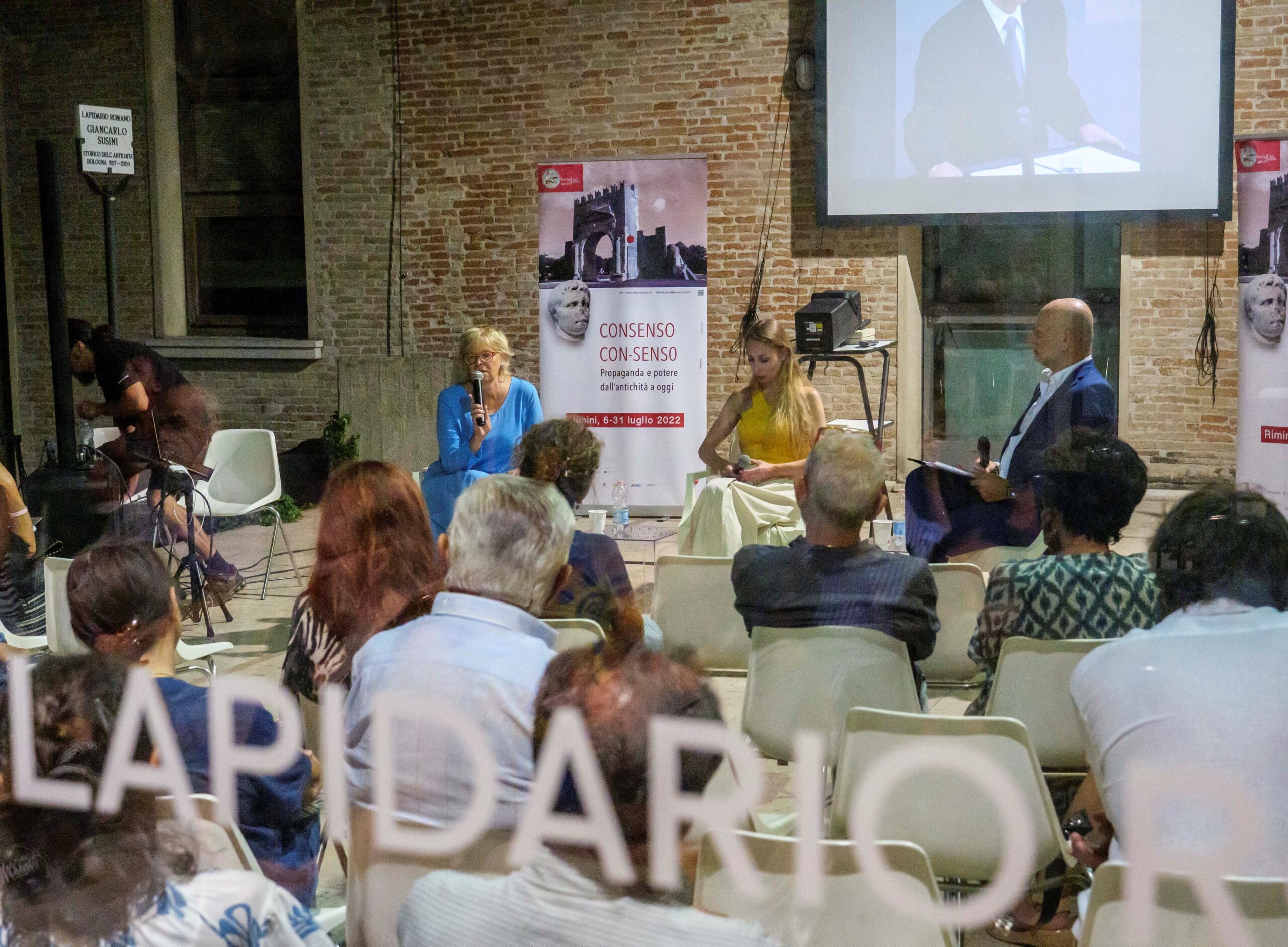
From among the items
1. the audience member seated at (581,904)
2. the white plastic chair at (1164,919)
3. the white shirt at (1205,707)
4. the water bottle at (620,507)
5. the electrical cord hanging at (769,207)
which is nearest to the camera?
the audience member seated at (581,904)

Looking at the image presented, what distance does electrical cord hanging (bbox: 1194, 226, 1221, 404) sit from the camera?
5.30m

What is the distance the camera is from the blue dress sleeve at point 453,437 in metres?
3.98

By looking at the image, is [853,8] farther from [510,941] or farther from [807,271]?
[510,941]

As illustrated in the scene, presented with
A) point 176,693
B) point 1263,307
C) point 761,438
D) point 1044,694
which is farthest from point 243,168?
point 1263,307

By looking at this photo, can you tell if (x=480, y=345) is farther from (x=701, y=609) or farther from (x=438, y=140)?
(x=701, y=609)

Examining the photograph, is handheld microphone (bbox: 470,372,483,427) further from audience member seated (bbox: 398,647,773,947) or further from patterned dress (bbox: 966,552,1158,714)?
audience member seated (bbox: 398,647,773,947)

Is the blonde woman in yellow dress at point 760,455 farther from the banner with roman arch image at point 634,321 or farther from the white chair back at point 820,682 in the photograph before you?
the white chair back at point 820,682

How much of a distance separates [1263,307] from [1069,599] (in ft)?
8.73

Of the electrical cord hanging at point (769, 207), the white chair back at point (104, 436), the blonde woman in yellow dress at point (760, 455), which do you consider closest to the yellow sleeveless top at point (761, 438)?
the blonde woman in yellow dress at point (760, 455)

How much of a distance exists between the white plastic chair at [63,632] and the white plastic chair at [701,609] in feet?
3.88

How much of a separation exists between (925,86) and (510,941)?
4683 millimetres

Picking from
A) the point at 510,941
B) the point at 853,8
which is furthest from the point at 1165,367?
the point at 510,941

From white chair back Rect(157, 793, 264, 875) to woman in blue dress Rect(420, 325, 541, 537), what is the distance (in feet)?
5.75

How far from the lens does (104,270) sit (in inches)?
182
